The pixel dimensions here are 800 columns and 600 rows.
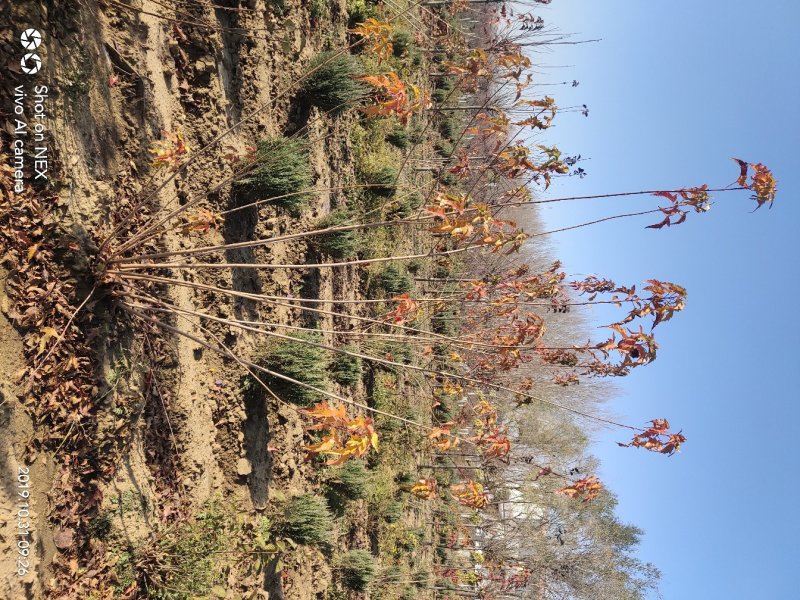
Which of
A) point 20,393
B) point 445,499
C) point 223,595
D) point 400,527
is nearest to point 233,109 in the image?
point 20,393

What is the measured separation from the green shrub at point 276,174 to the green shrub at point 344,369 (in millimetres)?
1874

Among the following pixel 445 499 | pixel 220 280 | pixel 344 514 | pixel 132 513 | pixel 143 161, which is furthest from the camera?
pixel 445 499

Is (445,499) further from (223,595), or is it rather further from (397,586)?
(223,595)

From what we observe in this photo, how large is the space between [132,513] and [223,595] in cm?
106

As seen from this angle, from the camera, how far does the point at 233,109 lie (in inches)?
164

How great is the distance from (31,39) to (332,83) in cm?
273

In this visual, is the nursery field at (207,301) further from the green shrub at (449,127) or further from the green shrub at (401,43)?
the green shrub at (449,127)

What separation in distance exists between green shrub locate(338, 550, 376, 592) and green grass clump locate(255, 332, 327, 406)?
2.19 metres

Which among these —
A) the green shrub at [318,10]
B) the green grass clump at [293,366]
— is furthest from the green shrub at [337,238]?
the green shrub at [318,10]

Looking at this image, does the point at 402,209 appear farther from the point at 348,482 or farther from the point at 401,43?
the point at 348,482

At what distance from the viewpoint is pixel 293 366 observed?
4059mm

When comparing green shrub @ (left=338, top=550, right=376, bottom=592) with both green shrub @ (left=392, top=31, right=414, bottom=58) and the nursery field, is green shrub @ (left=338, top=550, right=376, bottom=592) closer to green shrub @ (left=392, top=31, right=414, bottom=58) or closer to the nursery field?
the nursery field

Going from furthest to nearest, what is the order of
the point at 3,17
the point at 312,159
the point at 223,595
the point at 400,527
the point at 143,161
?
the point at 400,527, the point at 312,159, the point at 223,595, the point at 143,161, the point at 3,17

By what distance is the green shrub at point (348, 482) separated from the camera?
5281mm
